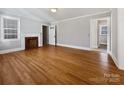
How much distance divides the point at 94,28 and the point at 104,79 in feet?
14.2

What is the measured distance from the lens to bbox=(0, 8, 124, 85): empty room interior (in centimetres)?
258

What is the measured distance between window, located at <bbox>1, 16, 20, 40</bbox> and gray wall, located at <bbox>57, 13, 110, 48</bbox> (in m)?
3.30

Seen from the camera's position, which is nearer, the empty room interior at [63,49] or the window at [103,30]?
the empty room interior at [63,49]

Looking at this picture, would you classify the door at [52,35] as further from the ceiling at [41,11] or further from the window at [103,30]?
the window at [103,30]

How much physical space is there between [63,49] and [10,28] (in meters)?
3.19

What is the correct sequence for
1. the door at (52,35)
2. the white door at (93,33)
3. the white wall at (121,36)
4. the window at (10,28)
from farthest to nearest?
the door at (52,35) → the white door at (93,33) → the window at (10,28) → the white wall at (121,36)

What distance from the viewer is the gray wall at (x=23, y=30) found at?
5.31 m

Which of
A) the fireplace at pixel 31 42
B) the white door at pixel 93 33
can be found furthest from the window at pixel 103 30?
the fireplace at pixel 31 42

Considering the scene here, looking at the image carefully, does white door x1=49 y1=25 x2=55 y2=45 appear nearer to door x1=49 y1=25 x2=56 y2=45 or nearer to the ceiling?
door x1=49 y1=25 x2=56 y2=45

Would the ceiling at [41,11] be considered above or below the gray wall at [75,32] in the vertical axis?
above

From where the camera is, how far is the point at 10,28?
5.54 m
